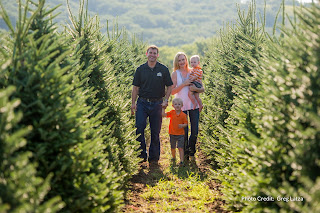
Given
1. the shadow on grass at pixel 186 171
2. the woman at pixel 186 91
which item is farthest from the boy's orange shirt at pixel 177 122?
the shadow on grass at pixel 186 171

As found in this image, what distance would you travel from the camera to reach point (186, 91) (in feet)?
26.0

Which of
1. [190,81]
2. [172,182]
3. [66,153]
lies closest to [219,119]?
[190,81]

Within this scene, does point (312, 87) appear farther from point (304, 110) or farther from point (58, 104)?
point (58, 104)

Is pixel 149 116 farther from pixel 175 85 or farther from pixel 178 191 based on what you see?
pixel 178 191

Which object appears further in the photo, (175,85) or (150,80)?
(175,85)

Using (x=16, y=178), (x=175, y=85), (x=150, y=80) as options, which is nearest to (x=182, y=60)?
(x=175, y=85)

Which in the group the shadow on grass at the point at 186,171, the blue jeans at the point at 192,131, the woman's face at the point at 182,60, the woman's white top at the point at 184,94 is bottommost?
the shadow on grass at the point at 186,171

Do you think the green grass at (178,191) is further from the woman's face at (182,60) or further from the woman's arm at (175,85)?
the woman's face at (182,60)

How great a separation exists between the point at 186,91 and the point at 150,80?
0.99 meters

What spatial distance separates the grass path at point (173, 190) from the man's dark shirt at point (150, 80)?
5.93 ft

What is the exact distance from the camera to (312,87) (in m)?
3.10

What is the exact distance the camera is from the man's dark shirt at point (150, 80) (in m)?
7.57

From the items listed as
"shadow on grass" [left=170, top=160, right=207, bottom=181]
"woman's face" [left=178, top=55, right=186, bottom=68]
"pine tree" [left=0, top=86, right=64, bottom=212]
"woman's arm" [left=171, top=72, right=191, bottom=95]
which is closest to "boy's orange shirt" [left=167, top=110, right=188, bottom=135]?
"woman's arm" [left=171, top=72, right=191, bottom=95]

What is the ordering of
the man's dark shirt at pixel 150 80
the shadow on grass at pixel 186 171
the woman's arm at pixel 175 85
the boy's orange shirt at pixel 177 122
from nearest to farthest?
1. the shadow on grass at pixel 186 171
2. the man's dark shirt at pixel 150 80
3. the boy's orange shirt at pixel 177 122
4. the woman's arm at pixel 175 85
